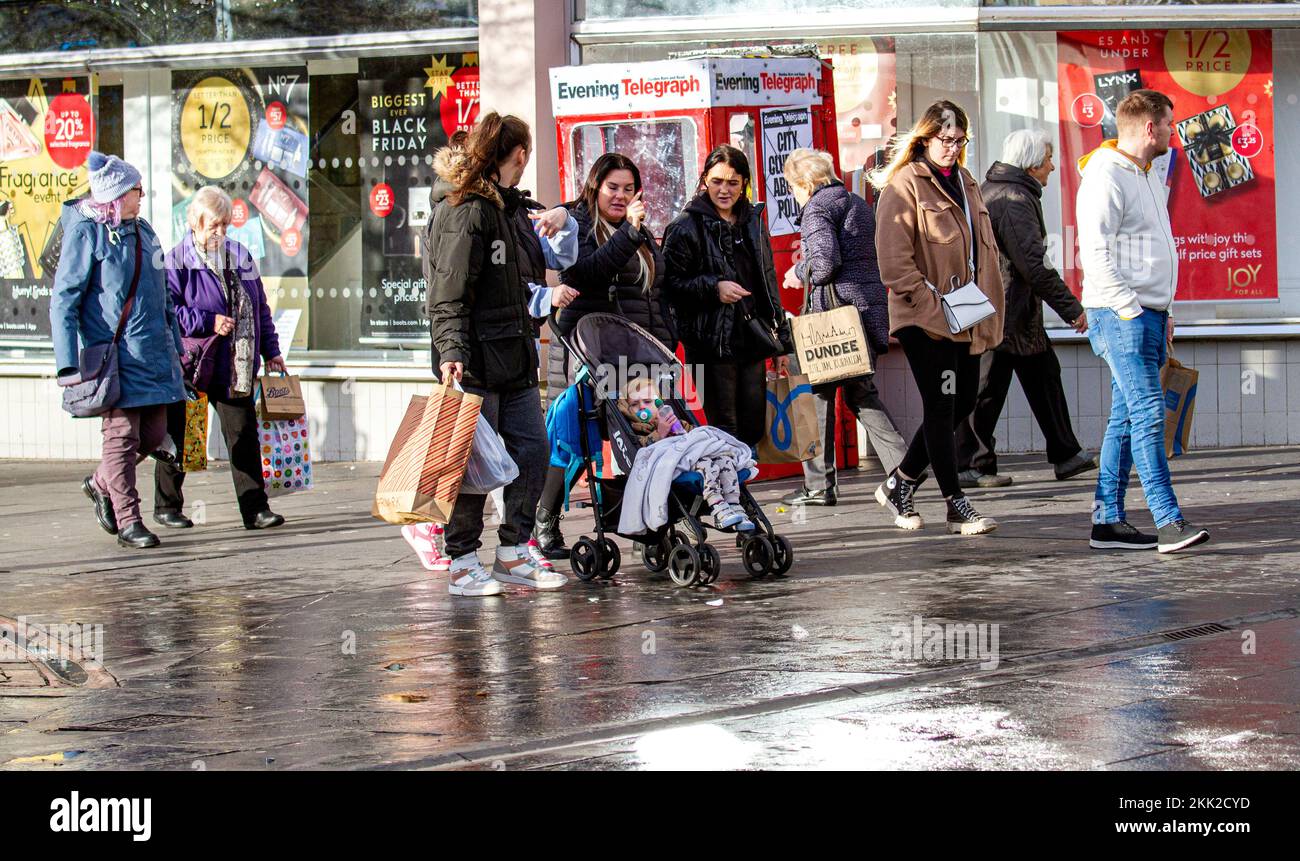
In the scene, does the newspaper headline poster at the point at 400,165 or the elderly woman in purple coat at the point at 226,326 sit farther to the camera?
the newspaper headline poster at the point at 400,165

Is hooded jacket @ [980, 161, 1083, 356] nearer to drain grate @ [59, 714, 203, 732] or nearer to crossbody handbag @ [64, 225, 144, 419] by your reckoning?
crossbody handbag @ [64, 225, 144, 419]

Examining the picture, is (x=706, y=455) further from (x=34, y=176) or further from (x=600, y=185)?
(x=34, y=176)

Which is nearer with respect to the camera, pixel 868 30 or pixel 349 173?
pixel 868 30

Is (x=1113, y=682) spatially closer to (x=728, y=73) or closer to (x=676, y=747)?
(x=676, y=747)

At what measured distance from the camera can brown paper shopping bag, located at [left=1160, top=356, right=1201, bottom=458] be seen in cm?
1094

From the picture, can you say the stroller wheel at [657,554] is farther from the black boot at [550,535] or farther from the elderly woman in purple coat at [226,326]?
the elderly woman in purple coat at [226,326]

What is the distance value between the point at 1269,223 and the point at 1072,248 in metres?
1.40

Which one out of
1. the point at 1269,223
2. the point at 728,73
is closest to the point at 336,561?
the point at 728,73

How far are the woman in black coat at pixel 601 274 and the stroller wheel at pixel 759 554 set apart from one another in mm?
1188

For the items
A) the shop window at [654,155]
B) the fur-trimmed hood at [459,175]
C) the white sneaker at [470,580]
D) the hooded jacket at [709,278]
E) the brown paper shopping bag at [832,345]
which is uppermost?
the shop window at [654,155]

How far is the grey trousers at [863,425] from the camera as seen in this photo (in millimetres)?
10000

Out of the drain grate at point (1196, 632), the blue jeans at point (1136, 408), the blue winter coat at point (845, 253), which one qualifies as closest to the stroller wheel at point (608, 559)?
the blue jeans at point (1136, 408)
